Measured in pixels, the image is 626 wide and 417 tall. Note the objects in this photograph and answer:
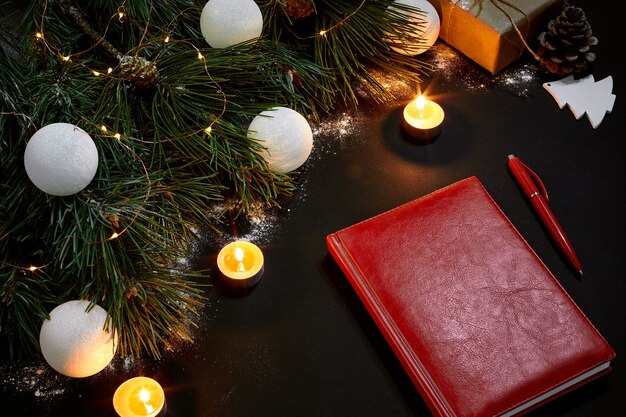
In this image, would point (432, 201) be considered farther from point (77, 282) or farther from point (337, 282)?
point (77, 282)

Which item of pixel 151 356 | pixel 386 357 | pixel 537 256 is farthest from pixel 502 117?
pixel 151 356

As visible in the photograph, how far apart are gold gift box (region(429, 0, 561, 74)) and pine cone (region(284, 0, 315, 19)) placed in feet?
0.59

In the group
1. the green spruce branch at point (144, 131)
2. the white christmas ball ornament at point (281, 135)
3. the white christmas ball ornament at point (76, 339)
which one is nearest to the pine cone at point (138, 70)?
Result: the green spruce branch at point (144, 131)

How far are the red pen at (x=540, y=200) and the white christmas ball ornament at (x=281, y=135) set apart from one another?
0.25 meters

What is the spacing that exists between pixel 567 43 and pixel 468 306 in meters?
0.38

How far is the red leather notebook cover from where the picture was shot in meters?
0.69

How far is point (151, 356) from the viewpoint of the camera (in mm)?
744

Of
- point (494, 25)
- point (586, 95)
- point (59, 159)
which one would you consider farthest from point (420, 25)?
point (59, 159)

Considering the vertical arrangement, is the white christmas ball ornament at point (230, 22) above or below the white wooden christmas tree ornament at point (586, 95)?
above

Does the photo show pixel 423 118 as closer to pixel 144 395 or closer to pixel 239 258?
pixel 239 258

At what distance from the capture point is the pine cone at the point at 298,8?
0.85 meters

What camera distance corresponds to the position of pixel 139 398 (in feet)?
2.32

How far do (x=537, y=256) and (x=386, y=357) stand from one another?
0.64 ft

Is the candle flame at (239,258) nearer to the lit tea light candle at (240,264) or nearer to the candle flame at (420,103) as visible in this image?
the lit tea light candle at (240,264)
